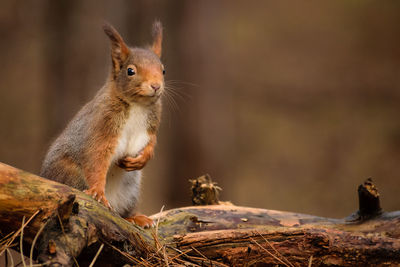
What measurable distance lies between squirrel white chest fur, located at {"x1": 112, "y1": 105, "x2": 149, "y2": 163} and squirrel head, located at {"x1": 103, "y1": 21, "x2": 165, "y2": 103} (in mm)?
85

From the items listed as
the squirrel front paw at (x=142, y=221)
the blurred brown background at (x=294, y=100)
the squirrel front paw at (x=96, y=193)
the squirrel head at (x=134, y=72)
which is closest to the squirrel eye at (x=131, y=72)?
the squirrel head at (x=134, y=72)

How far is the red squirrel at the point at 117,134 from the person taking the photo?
2719 mm

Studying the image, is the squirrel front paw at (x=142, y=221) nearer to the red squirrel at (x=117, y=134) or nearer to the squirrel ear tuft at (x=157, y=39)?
the red squirrel at (x=117, y=134)

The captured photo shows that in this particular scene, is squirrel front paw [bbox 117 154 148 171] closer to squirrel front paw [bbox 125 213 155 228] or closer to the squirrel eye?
squirrel front paw [bbox 125 213 155 228]

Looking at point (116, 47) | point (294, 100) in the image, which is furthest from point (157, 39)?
point (294, 100)

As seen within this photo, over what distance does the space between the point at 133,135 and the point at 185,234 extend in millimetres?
742

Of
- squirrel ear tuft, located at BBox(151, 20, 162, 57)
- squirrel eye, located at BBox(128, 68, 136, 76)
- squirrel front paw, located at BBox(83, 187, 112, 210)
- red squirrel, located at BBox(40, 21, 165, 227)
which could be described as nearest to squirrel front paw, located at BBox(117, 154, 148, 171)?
red squirrel, located at BBox(40, 21, 165, 227)

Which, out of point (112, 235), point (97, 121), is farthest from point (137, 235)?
point (97, 121)

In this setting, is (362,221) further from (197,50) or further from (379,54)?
(379,54)

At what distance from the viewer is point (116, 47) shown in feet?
9.21

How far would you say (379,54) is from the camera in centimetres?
880

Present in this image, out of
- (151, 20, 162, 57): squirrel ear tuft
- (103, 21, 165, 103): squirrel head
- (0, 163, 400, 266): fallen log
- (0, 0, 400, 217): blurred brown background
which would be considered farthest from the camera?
(0, 0, 400, 217): blurred brown background

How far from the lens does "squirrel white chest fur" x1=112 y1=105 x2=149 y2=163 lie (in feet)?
9.20

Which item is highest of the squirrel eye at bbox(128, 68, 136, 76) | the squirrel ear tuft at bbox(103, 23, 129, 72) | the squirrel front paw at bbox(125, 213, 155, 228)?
the squirrel ear tuft at bbox(103, 23, 129, 72)
